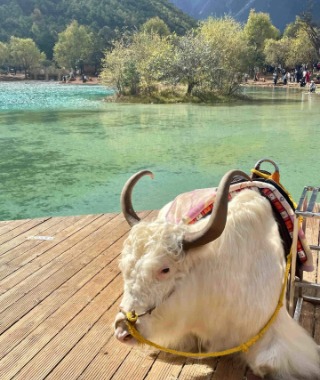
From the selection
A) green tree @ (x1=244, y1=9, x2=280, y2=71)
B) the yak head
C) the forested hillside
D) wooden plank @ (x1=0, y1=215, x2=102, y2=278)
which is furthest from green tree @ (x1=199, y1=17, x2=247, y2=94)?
the forested hillside

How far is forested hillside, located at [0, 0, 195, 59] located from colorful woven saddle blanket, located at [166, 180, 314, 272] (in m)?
64.2

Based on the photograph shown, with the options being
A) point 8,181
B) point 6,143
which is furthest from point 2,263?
point 6,143

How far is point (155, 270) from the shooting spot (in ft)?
4.38

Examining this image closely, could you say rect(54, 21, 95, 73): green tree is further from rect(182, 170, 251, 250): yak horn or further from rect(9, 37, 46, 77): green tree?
rect(182, 170, 251, 250): yak horn

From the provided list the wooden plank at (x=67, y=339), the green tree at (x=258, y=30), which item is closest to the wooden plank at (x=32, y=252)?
the wooden plank at (x=67, y=339)

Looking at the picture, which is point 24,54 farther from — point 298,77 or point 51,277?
point 51,277

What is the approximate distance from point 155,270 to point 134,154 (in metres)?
6.70

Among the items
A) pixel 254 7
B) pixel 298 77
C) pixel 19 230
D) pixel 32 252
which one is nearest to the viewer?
pixel 32 252

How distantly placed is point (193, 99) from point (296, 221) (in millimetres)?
18320

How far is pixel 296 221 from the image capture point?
5.14 feet

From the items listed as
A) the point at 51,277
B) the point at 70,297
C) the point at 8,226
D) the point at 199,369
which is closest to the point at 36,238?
the point at 8,226

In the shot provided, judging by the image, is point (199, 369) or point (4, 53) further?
A: point (4, 53)

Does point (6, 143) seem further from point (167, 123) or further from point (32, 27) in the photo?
point (32, 27)

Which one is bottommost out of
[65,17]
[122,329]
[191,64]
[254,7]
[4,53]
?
[122,329]
